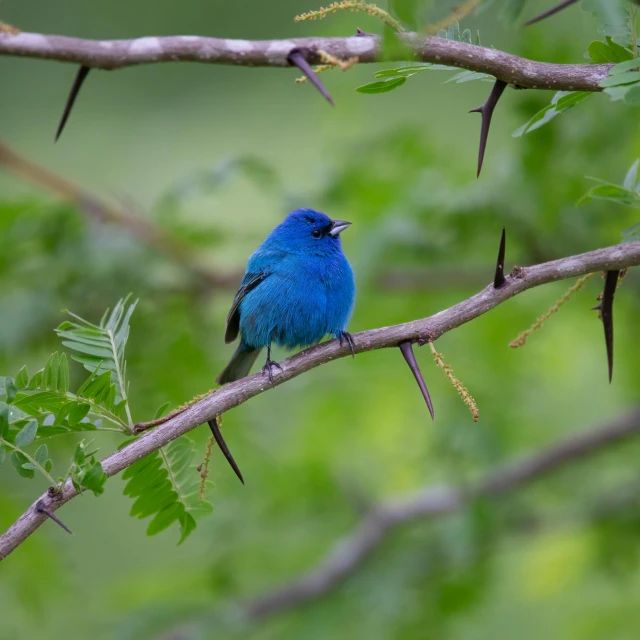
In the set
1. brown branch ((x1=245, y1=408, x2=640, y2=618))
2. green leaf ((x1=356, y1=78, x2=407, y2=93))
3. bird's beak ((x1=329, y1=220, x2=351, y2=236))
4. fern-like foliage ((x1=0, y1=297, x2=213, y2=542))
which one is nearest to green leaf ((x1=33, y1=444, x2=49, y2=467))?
fern-like foliage ((x1=0, y1=297, x2=213, y2=542))

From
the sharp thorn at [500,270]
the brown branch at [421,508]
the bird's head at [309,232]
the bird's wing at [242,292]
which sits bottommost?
the brown branch at [421,508]

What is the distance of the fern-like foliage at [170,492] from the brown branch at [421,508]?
9.42 feet

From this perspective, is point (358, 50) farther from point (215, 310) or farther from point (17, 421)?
point (215, 310)

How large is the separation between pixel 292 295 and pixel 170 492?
6.89 feet

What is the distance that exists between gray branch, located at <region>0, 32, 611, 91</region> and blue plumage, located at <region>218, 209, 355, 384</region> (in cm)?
193

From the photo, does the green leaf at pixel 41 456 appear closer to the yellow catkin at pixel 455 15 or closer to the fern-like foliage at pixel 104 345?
the fern-like foliage at pixel 104 345

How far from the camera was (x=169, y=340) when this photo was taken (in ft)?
17.4

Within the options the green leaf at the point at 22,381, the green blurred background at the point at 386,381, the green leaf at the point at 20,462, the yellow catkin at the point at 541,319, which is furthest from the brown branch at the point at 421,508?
the green leaf at the point at 22,381

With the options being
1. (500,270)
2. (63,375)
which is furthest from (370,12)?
(63,375)

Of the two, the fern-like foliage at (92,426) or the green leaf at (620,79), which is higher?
the green leaf at (620,79)

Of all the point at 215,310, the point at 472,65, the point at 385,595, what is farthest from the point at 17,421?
the point at 215,310

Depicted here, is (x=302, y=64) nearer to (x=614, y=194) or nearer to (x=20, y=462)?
(x=614, y=194)

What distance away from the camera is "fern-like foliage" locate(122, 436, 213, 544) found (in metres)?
2.65

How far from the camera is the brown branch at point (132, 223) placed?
17.4ft
